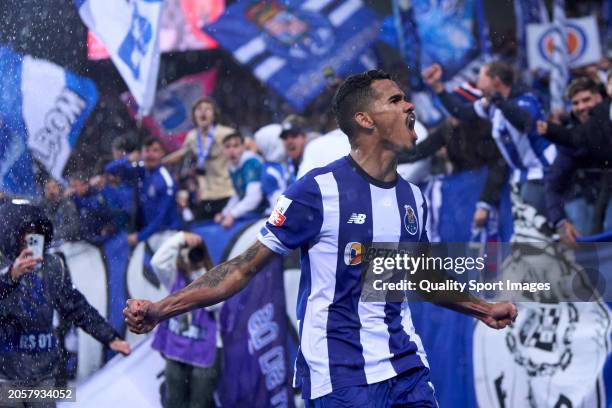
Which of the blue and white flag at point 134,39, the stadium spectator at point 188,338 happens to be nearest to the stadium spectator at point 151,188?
the stadium spectator at point 188,338

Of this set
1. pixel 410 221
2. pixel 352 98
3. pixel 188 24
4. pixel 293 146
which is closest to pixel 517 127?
pixel 293 146

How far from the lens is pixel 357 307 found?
3557mm

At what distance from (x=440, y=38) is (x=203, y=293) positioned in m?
4.26

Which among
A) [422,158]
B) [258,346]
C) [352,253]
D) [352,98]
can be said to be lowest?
[258,346]

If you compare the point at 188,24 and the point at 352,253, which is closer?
the point at 352,253

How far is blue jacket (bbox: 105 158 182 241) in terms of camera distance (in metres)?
6.77

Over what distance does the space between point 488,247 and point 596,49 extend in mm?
2728

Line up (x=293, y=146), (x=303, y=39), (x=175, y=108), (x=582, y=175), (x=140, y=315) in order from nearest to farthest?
(x=140, y=315) → (x=582, y=175) → (x=293, y=146) → (x=303, y=39) → (x=175, y=108)

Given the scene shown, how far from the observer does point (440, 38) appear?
7.21 meters

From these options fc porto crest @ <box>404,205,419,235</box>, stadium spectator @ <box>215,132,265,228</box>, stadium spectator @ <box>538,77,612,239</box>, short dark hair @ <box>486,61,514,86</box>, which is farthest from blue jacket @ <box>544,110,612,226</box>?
fc porto crest @ <box>404,205,419,235</box>

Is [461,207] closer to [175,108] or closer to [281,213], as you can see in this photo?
[281,213]

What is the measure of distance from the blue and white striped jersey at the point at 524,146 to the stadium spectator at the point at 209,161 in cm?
210

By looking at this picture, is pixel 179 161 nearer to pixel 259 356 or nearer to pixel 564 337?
pixel 259 356

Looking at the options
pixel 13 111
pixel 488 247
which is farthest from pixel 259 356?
pixel 13 111
